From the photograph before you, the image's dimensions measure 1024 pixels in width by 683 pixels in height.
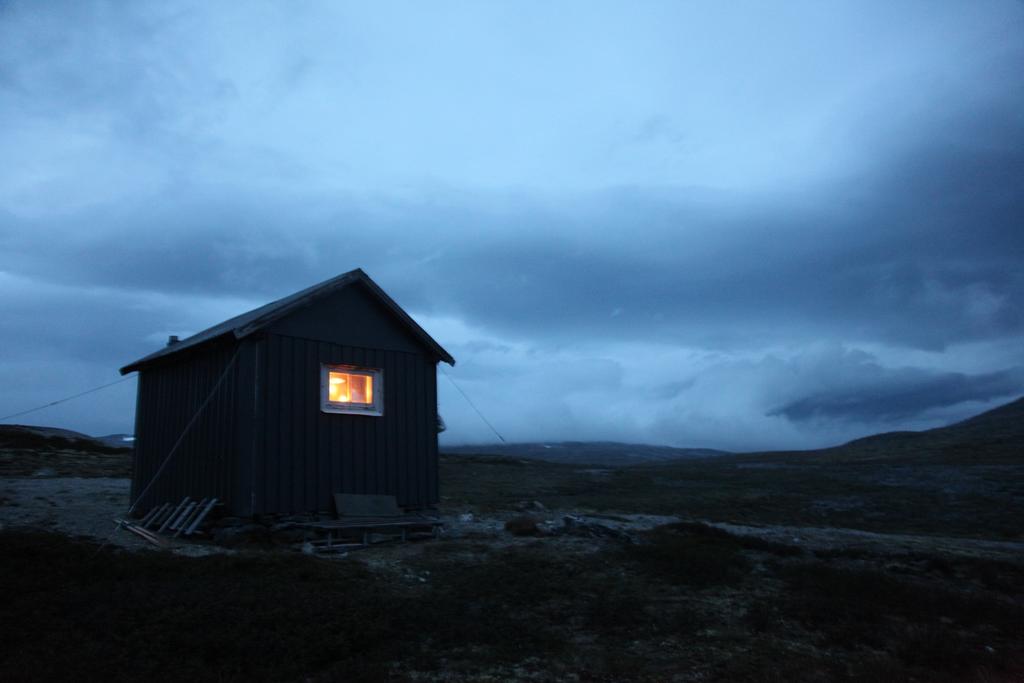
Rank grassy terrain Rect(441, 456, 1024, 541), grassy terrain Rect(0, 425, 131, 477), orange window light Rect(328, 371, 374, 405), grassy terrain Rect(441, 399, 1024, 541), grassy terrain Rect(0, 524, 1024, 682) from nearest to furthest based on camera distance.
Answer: grassy terrain Rect(0, 524, 1024, 682)
orange window light Rect(328, 371, 374, 405)
grassy terrain Rect(441, 456, 1024, 541)
grassy terrain Rect(441, 399, 1024, 541)
grassy terrain Rect(0, 425, 131, 477)

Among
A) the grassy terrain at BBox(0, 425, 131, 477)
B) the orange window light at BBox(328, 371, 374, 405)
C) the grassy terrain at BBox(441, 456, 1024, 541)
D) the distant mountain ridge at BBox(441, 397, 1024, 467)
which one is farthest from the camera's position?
the distant mountain ridge at BBox(441, 397, 1024, 467)

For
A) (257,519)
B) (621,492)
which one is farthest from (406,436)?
(621,492)

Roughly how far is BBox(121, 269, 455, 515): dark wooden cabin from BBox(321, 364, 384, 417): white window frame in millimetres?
28

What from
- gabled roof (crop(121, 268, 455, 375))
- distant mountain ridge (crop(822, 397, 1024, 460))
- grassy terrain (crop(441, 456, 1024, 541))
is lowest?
grassy terrain (crop(441, 456, 1024, 541))

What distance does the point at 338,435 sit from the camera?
16.1 meters

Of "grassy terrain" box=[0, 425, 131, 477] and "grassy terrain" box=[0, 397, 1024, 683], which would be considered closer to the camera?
"grassy terrain" box=[0, 397, 1024, 683]

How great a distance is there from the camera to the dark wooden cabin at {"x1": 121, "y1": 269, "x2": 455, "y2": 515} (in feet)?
48.9

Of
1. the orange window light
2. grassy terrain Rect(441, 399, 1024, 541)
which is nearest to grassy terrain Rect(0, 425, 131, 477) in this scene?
grassy terrain Rect(441, 399, 1024, 541)

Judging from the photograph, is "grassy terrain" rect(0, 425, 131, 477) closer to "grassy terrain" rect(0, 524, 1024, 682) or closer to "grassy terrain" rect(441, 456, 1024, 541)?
"grassy terrain" rect(441, 456, 1024, 541)

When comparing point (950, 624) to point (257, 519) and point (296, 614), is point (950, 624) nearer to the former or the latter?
point (296, 614)

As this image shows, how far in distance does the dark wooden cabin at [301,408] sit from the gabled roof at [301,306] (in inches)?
1.4

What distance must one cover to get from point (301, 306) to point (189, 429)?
472 centimetres

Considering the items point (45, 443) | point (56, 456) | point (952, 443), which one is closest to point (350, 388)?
point (56, 456)

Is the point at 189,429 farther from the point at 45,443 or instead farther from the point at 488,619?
the point at 45,443
